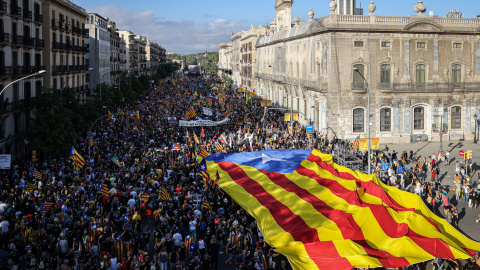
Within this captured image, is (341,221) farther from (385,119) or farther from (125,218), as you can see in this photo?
(385,119)

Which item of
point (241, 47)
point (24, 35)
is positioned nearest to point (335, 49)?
point (24, 35)

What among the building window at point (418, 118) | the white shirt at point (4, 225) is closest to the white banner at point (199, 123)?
the building window at point (418, 118)

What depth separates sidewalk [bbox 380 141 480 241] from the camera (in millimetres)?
22273

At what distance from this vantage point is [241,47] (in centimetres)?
12294

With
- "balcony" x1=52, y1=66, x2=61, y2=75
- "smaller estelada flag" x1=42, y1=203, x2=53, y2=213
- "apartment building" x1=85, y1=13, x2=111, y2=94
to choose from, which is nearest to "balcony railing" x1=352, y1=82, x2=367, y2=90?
"balcony" x1=52, y1=66, x2=61, y2=75

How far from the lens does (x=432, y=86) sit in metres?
46.9

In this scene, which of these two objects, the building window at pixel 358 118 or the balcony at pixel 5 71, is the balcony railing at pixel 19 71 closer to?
the balcony at pixel 5 71

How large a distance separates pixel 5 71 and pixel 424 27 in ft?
126

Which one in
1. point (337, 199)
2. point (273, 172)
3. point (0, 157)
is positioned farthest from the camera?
point (273, 172)

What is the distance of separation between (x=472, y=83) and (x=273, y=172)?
30536 mm

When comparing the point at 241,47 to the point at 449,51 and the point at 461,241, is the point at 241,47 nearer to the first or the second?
the point at 449,51

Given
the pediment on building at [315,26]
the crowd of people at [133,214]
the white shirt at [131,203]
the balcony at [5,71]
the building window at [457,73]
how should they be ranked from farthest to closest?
1. the building window at [457,73]
2. the pediment on building at [315,26]
3. the balcony at [5,71]
4. the white shirt at [131,203]
5. the crowd of people at [133,214]

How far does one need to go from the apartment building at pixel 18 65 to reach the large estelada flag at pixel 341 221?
1937cm

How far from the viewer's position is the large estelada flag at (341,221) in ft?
48.4
